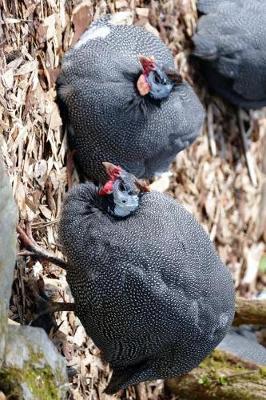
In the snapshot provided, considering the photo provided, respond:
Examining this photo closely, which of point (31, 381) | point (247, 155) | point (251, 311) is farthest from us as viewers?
point (247, 155)

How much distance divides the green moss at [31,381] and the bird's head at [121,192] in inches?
21.2

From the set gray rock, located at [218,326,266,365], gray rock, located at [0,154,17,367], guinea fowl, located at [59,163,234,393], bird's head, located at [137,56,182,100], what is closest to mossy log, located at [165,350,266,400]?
gray rock, located at [218,326,266,365]

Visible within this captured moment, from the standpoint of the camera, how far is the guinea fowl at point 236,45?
12.5 ft

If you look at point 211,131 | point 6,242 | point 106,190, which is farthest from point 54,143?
point 211,131

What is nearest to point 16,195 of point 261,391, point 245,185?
point 261,391

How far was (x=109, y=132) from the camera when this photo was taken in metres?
3.14

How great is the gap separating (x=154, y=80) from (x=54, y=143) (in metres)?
0.38

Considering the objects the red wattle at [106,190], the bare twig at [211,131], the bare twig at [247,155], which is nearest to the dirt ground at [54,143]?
the bare twig at [211,131]

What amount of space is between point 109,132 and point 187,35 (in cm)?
99

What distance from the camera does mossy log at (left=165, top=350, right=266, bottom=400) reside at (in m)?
3.12

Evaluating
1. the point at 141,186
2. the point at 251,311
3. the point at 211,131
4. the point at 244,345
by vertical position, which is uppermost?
the point at 141,186

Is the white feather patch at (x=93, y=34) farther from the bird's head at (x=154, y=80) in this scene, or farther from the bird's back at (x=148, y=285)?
the bird's back at (x=148, y=285)

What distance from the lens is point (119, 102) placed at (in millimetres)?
3125

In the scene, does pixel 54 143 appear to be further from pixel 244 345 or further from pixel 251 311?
pixel 244 345
